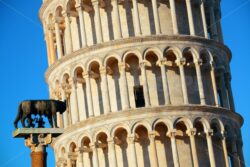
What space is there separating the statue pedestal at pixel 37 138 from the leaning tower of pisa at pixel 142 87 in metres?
22.3

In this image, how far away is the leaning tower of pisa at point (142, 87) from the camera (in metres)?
44.8

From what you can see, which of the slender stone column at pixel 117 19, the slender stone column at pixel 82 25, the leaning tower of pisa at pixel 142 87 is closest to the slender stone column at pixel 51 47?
the leaning tower of pisa at pixel 142 87

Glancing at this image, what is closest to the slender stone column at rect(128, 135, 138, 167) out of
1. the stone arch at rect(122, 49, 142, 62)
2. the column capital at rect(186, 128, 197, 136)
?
the column capital at rect(186, 128, 197, 136)

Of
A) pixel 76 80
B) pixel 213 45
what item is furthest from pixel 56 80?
pixel 213 45

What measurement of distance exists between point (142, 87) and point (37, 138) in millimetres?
24060

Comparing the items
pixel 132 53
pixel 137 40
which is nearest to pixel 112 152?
pixel 132 53

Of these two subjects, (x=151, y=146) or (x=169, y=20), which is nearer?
(x=151, y=146)

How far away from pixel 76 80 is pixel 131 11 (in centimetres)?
490

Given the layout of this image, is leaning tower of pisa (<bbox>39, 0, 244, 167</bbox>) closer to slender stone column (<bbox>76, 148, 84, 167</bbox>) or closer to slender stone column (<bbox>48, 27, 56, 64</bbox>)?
slender stone column (<bbox>76, 148, 84, 167</bbox>)

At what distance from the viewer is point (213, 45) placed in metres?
47.4

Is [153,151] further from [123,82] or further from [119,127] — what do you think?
[123,82]

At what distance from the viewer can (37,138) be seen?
21.8 metres

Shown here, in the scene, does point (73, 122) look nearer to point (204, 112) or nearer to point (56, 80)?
point (56, 80)

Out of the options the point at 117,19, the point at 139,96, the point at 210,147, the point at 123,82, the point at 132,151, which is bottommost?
the point at 210,147
